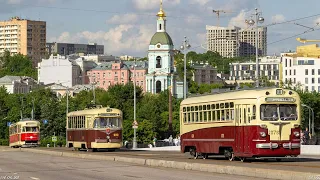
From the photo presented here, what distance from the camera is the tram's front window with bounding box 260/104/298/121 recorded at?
35.3 m

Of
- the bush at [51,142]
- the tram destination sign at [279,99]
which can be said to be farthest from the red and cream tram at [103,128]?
the bush at [51,142]

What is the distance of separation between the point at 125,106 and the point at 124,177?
12755 centimetres

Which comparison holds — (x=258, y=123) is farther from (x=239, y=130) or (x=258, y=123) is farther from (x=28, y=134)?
(x=28, y=134)

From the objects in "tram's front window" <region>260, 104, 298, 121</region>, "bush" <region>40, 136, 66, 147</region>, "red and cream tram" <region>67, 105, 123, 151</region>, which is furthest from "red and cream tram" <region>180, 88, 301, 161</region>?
"bush" <region>40, 136, 66, 147</region>

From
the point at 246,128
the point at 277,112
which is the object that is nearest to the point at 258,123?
the point at 246,128

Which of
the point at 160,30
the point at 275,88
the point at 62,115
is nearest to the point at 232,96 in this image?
the point at 275,88

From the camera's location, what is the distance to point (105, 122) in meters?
58.2

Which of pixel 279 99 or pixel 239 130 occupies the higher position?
pixel 279 99

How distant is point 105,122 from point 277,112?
24.2m

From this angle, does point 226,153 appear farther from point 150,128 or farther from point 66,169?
point 150,128

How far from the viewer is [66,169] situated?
119 ft

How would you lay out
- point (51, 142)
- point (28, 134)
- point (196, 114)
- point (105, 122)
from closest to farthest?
point (196, 114), point (105, 122), point (28, 134), point (51, 142)

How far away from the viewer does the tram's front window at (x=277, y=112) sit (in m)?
35.3

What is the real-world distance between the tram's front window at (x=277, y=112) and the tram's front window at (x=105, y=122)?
945 inches
